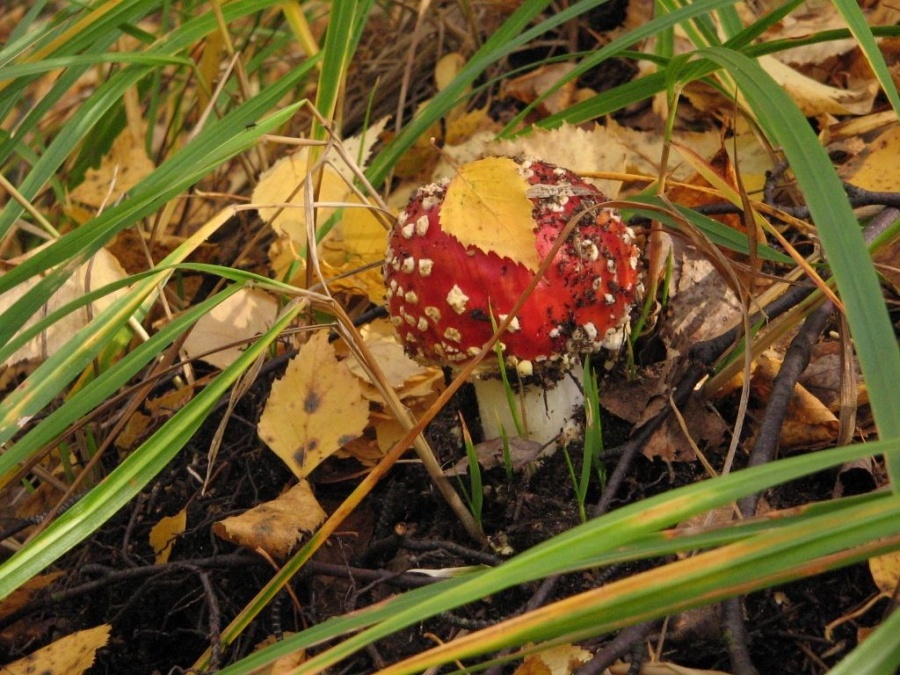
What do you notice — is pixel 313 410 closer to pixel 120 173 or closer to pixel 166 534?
pixel 166 534

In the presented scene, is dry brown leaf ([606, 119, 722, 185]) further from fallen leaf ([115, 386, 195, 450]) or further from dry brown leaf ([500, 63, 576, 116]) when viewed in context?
fallen leaf ([115, 386, 195, 450])

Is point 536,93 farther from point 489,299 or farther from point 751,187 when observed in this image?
point 489,299

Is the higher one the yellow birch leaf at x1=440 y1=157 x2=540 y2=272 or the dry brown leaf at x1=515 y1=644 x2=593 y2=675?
the yellow birch leaf at x1=440 y1=157 x2=540 y2=272

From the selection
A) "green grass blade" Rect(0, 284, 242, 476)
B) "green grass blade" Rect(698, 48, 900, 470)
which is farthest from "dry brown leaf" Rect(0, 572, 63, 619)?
"green grass blade" Rect(698, 48, 900, 470)

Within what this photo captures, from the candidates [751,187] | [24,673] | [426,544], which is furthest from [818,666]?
[24,673]

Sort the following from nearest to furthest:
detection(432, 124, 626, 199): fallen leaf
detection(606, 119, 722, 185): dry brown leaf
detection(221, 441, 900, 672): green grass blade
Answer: detection(221, 441, 900, 672): green grass blade < detection(432, 124, 626, 199): fallen leaf < detection(606, 119, 722, 185): dry brown leaf

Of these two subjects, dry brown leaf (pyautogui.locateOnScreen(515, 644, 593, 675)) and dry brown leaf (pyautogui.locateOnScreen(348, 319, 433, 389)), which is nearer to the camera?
dry brown leaf (pyautogui.locateOnScreen(515, 644, 593, 675))

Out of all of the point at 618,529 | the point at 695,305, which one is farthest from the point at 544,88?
the point at 618,529
